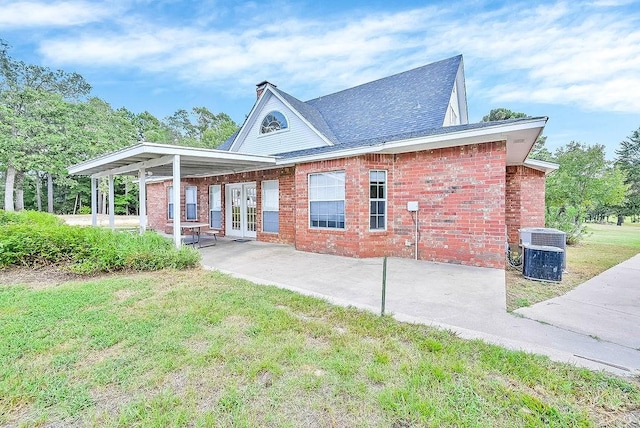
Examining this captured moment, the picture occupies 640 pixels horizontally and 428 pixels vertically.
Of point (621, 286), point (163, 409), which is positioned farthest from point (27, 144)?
point (621, 286)

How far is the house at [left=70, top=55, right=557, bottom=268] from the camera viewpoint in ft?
22.9

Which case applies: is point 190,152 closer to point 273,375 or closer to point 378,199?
point 378,199

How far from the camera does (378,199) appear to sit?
8.31 metres

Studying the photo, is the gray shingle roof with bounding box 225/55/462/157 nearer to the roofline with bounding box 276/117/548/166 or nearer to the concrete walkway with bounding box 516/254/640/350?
the roofline with bounding box 276/117/548/166

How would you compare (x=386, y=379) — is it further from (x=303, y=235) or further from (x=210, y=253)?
(x=210, y=253)

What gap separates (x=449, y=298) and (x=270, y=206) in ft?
26.0

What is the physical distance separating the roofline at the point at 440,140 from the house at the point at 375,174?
0.07 feet

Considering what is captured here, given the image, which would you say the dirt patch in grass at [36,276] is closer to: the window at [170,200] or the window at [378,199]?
the window at [378,199]

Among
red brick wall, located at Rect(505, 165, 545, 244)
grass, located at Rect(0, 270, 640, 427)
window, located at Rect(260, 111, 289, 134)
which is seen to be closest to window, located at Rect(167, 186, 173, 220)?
window, located at Rect(260, 111, 289, 134)

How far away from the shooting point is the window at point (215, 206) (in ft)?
43.7

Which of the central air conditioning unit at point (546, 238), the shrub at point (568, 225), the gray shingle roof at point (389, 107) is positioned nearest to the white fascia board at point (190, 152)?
the gray shingle roof at point (389, 107)

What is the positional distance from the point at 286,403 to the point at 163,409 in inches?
34.1

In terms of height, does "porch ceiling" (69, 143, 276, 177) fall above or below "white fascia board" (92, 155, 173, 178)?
above

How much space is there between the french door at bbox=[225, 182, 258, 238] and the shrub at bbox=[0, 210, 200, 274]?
18.0 feet
